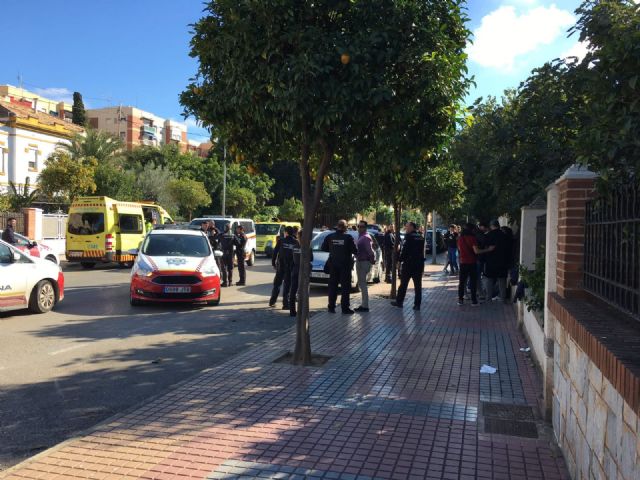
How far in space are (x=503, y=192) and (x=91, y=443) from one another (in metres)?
9.96

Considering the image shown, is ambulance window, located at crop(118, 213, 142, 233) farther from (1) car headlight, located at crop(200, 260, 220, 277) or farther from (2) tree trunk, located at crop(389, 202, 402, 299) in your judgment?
(2) tree trunk, located at crop(389, 202, 402, 299)

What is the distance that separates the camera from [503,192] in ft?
39.8

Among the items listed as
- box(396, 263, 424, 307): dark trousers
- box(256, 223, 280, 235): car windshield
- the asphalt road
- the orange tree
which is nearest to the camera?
the asphalt road

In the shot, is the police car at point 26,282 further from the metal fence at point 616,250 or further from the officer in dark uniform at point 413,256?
the metal fence at point 616,250

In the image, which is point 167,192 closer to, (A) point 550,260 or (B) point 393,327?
(B) point 393,327

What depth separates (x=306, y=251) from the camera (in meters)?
7.29

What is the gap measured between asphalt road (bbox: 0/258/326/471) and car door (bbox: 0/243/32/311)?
Result: 32 cm

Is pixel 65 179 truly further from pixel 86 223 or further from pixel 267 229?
pixel 86 223

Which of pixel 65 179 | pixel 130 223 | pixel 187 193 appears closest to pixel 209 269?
pixel 130 223

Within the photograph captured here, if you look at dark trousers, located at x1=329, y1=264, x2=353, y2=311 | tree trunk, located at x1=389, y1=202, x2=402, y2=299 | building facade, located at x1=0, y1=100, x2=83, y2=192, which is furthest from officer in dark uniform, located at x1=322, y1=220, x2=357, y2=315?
building facade, located at x1=0, y1=100, x2=83, y2=192

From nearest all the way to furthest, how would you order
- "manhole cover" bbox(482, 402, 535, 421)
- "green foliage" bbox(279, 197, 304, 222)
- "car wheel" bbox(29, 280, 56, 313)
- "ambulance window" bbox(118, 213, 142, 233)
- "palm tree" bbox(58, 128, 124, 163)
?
"manhole cover" bbox(482, 402, 535, 421), "car wheel" bbox(29, 280, 56, 313), "ambulance window" bbox(118, 213, 142, 233), "palm tree" bbox(58, 128, 124, 163), "green foliage" bbox(279, 197, 304, 222)

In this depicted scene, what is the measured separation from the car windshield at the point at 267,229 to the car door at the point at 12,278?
60.0 ft

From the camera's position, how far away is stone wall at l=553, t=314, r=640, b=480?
2608 mm

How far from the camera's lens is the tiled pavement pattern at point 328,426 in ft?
13.1
